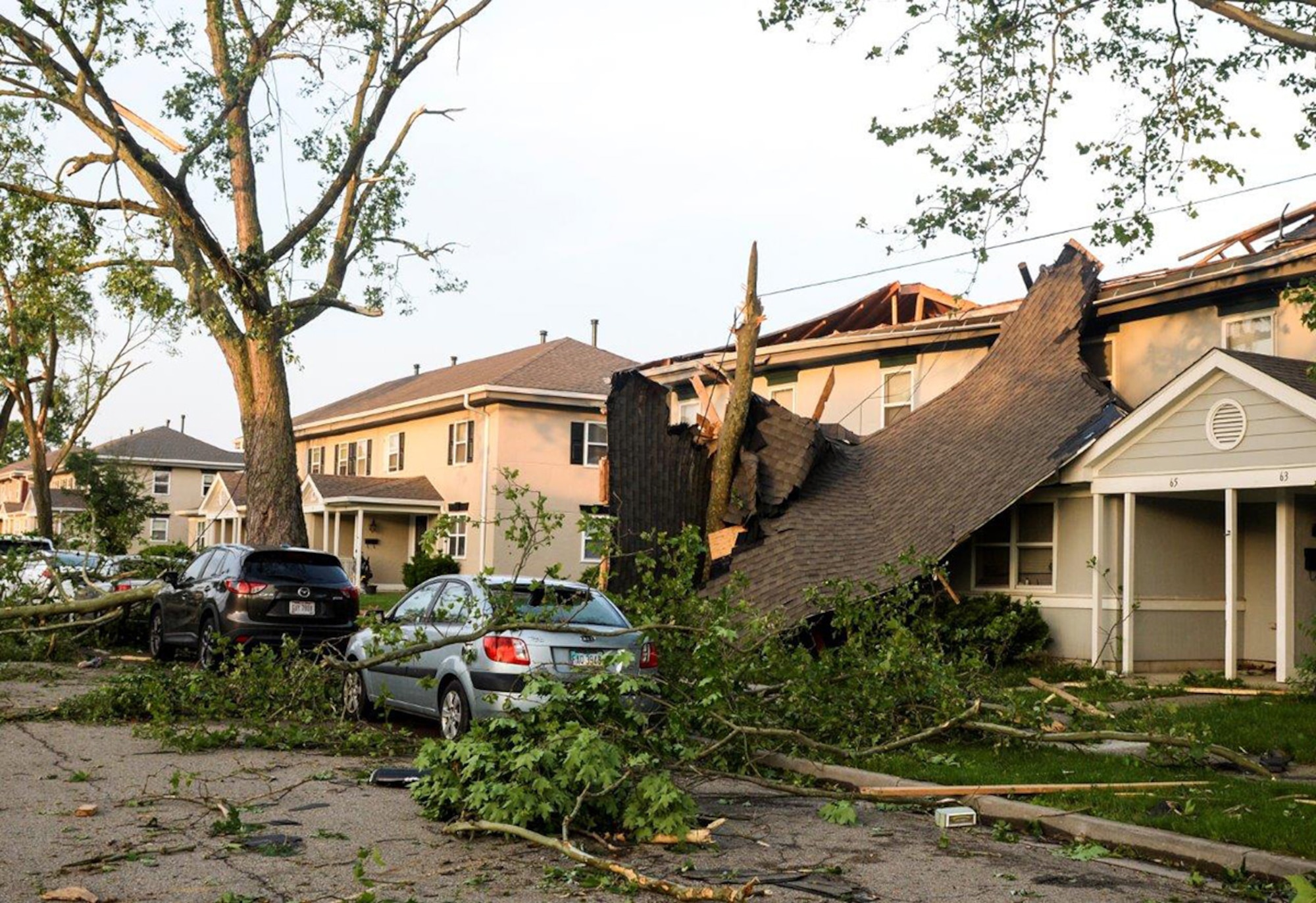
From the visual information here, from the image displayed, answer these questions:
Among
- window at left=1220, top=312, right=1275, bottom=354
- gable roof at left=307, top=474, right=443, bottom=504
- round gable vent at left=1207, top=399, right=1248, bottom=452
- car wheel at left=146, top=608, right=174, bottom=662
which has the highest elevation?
window at left=1220, top=312, right=1275, bottom=354

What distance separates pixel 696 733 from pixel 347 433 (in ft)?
121

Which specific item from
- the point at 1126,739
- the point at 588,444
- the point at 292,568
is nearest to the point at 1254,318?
the point at 1126,739

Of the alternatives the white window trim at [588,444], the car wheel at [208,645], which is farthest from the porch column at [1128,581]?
the white window trim at [588,444]

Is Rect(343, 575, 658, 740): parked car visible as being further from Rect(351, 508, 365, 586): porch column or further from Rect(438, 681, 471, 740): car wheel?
Rect(351, 508, 365, 586): porch column

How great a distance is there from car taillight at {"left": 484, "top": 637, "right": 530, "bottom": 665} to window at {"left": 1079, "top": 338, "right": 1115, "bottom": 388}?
12665 mm

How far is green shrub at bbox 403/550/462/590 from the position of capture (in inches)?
1384

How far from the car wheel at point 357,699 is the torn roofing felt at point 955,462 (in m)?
6.90

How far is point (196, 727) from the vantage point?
1110cm

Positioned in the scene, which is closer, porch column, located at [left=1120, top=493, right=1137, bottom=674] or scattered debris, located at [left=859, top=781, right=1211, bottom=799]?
scattered debris, located at [left=859, top=781, right=1211, bottom=799]

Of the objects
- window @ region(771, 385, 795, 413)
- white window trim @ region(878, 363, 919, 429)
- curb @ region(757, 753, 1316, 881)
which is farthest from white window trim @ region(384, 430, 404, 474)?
curb @ region(757, 753, 1316, 881)

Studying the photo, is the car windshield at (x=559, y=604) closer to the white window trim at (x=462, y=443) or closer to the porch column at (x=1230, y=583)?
the porch column at (x=1230, y=583)

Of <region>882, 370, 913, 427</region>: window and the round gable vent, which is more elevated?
<region>882, 370, 913, 427</region>: window

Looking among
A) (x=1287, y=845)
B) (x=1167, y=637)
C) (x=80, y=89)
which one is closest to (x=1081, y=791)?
(x=1287, y=845)

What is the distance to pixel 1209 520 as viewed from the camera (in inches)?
741
